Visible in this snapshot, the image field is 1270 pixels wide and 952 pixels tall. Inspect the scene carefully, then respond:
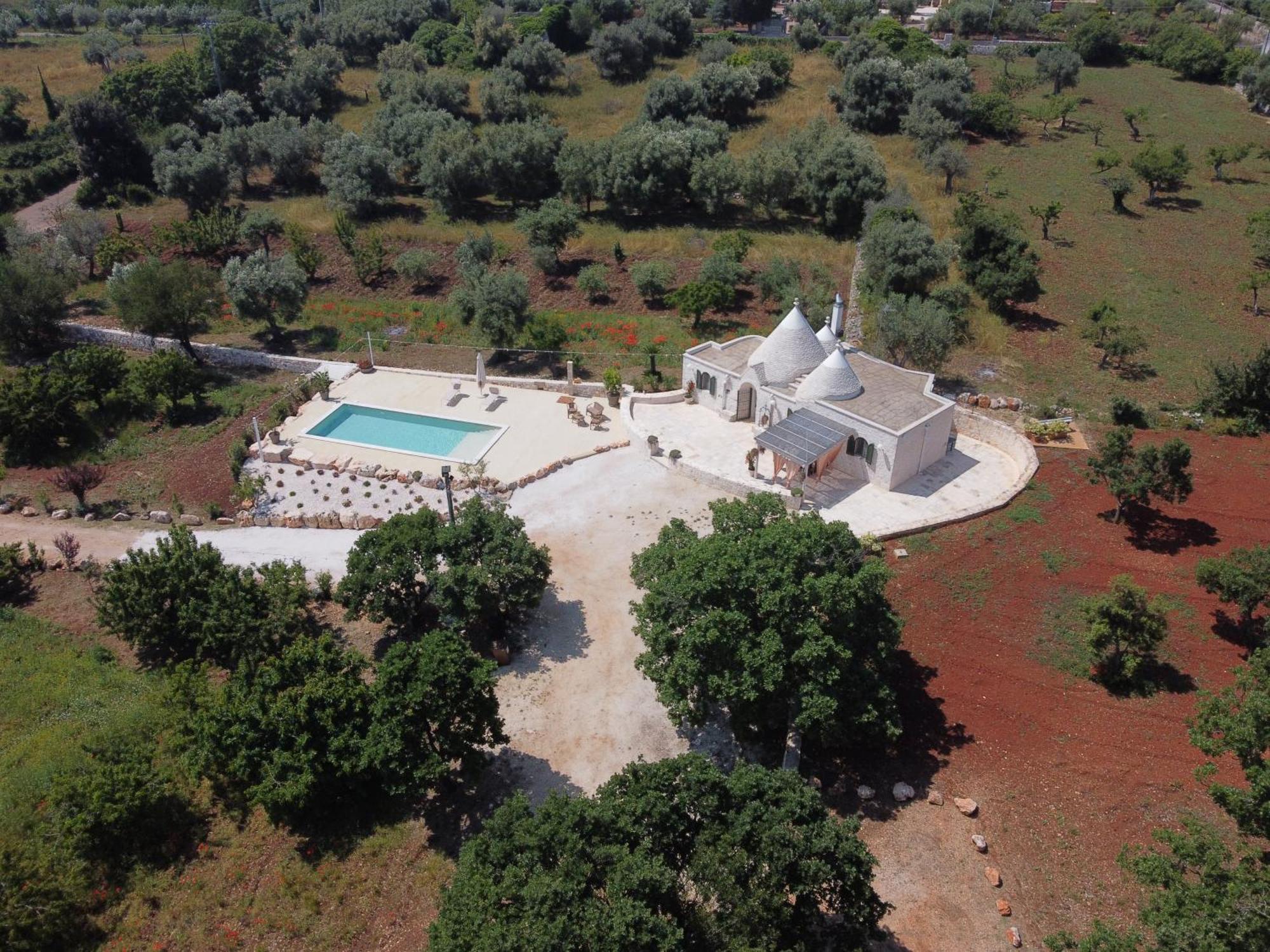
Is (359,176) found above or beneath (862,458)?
above

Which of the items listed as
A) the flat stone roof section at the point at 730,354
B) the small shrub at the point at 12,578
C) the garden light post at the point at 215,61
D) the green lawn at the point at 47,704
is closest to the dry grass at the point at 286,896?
the green lawn at the point at 47,704

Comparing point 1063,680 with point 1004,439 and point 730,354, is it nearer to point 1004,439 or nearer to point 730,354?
point 1004,439

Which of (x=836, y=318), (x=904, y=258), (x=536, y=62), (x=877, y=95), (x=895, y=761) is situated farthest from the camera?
(x=536, y=62)

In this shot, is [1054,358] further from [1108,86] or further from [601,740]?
→ [1108,86]

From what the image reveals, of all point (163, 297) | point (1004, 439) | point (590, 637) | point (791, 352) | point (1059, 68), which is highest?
point (1059, 68)

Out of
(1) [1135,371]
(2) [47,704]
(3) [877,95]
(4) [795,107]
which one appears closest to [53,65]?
(4) [795,107]

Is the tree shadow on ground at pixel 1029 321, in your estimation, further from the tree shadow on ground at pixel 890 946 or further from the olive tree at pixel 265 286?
the olive tree at pixel 265 286
